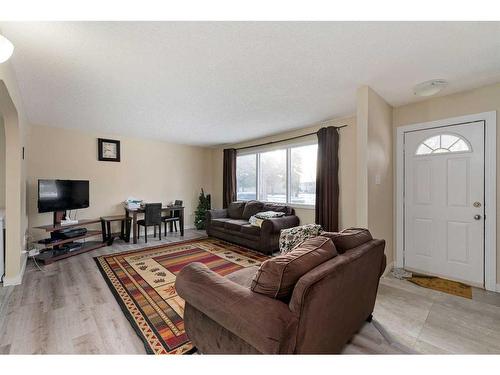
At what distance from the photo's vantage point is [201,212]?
593cm

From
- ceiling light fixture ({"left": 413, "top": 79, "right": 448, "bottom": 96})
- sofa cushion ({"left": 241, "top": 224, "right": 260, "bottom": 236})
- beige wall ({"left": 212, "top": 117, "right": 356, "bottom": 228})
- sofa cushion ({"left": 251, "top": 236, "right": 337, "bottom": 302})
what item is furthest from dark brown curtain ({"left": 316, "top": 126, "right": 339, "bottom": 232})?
sofa cushion ({"left": 251, "top": 236, "right": 337, "bottom": 302})

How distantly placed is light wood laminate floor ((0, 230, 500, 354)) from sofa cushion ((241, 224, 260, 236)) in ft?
6.44

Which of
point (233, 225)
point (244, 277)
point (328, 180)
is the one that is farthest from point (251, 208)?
point (244, 277)

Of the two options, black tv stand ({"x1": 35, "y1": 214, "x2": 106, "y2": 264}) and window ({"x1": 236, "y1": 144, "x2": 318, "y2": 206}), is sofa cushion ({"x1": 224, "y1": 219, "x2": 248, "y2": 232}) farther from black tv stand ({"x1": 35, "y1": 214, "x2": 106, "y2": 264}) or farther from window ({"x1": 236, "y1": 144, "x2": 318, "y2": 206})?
black tv stand ({"x1": 35, "y1": 214, "x2": 106, "y2": 264})

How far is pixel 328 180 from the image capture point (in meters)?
3.82

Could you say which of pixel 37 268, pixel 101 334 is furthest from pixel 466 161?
pixel 37 268

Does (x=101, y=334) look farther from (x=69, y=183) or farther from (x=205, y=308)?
(x=69, y=183)

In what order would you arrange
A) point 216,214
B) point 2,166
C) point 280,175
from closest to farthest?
point 2,166, point 280,175, point 216,214

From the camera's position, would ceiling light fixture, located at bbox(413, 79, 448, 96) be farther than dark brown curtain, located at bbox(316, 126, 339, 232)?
No

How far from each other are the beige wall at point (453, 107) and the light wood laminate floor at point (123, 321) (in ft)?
3.14

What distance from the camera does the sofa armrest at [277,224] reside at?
3727 millimetres

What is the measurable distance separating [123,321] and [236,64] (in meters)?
2.51

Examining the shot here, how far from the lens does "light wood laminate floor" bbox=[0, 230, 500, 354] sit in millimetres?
1621

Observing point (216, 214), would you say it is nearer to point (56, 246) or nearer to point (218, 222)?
point (218, 222)
